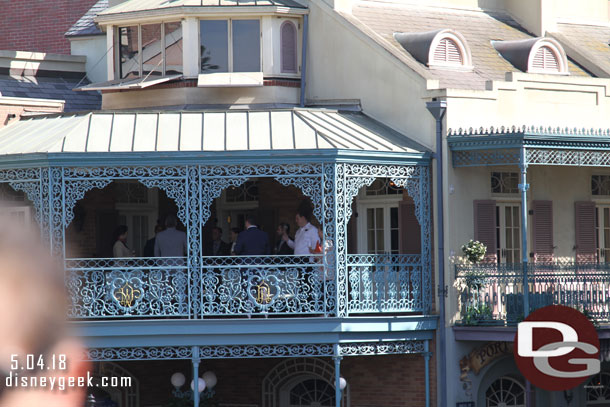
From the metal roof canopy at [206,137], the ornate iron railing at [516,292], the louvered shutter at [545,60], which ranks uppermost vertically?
the louvered shutter at [545,60]

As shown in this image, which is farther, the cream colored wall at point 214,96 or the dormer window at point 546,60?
Result: the dormer window at point 546,60

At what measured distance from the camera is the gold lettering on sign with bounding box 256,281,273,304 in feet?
66.0

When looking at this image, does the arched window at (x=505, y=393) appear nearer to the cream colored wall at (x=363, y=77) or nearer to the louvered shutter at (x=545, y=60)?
the cream colored wall at (x=363, y=77)

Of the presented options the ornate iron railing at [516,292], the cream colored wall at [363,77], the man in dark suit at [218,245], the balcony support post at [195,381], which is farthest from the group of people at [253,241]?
the ornate iron railing at [516,292]

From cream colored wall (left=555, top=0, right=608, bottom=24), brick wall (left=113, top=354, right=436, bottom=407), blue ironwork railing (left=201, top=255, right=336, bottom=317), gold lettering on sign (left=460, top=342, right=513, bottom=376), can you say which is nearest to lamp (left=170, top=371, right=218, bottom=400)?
brick wall (left=113, top=354, right=436, bottom=407)

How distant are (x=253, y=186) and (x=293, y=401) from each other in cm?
386

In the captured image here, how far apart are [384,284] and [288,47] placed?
16.3 ft

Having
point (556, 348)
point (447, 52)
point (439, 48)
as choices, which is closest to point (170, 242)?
point (439, 48)

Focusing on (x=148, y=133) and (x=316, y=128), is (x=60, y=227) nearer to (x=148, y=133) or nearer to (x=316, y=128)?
(x=148, y=133)

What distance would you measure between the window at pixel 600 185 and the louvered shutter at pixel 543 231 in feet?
4.05

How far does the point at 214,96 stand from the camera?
2283cm

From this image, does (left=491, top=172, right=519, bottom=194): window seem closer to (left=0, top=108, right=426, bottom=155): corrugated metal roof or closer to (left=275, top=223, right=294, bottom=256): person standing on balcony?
(left=0, top=108, right=426, bottom=155): corrugated metal roof

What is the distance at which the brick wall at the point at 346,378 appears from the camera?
2138cm

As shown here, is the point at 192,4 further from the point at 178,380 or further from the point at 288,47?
the point at 178,380
